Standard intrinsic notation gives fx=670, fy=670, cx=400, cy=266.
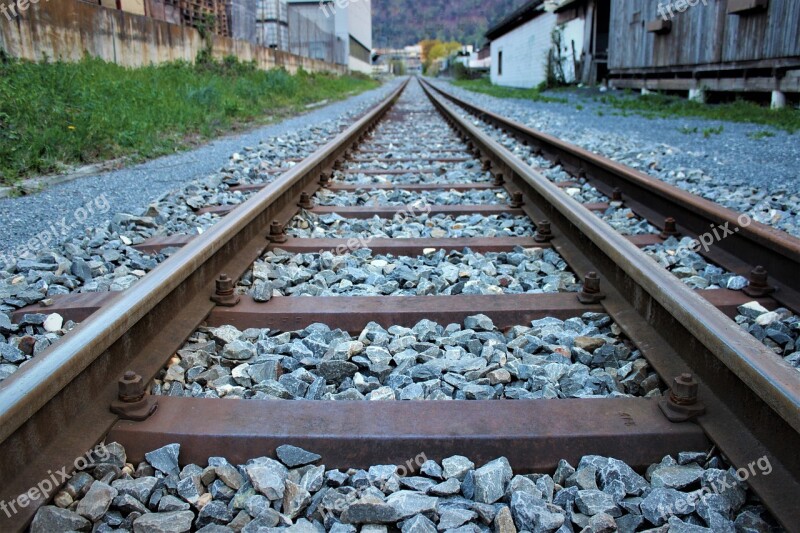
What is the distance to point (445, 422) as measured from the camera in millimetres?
1656

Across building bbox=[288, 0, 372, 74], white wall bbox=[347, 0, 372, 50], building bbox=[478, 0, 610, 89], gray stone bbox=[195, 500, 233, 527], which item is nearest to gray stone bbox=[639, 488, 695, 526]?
gray stone bbox=[195, 500, 233, 527]

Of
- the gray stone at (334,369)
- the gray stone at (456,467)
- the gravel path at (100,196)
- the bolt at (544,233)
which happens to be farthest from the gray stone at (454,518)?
the gravel path at (100,196)

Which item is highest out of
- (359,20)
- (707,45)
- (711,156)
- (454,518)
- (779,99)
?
(359,20)

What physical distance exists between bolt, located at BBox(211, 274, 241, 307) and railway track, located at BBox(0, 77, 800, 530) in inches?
0.4

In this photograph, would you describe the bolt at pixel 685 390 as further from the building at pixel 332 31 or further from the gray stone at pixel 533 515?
the building at pixel 332 31

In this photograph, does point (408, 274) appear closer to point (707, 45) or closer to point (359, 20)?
point (707, 45)

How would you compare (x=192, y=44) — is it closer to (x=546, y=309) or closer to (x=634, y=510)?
(x=546, y=309)

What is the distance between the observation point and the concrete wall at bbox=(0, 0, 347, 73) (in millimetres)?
8531

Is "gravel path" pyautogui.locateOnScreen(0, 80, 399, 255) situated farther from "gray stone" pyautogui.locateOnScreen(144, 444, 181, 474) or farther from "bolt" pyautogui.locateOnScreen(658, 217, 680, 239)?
"bolt" pyautogui.locateOnScreen(658, 217, 680, 239)

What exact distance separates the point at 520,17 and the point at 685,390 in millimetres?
→ 32725

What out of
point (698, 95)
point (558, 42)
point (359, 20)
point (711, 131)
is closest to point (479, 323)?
point (711, 131)

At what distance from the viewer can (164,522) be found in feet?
4.60

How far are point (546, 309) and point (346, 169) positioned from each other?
396 centimetres

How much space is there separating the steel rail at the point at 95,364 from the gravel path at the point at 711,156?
3.02 m
